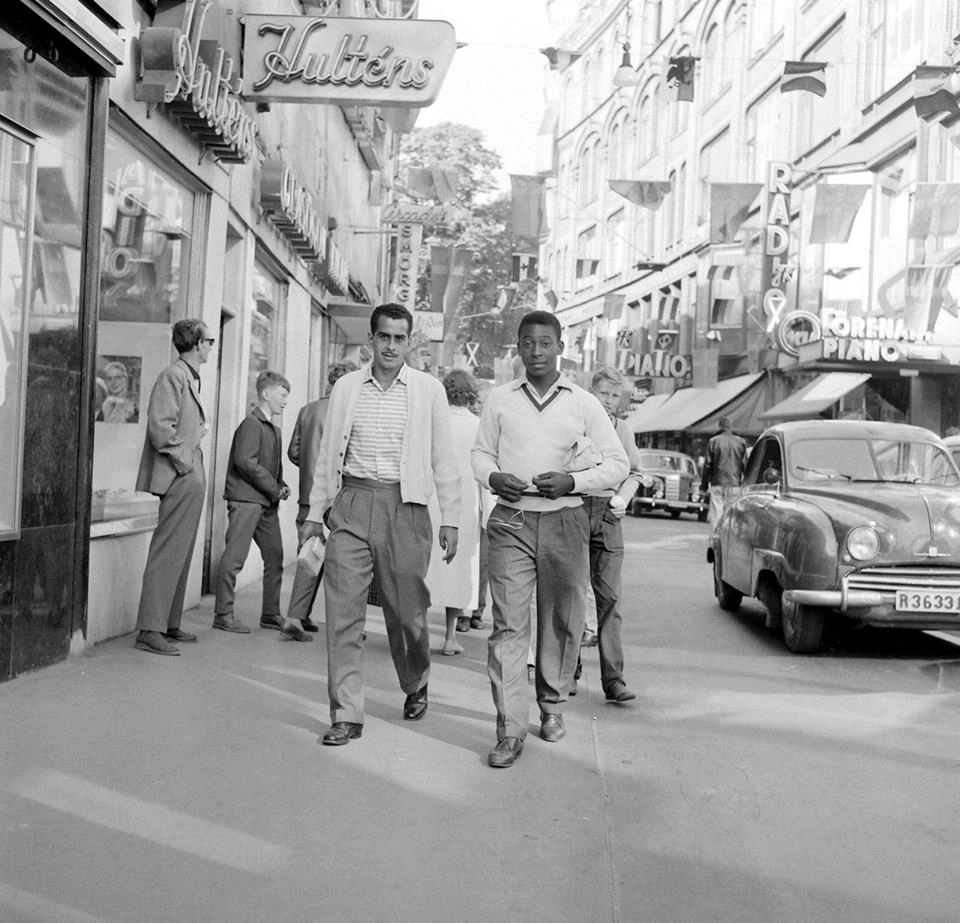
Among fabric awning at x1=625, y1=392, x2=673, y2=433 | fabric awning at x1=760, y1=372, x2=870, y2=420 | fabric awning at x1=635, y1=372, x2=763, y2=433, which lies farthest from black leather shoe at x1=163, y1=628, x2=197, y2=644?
fabric awning at x1=625, y1=392, x2=673, y2=433

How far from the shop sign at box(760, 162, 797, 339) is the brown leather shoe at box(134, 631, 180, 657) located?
25.9 m

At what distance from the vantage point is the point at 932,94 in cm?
1998

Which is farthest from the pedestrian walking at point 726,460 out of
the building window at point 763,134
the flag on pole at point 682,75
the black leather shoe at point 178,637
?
the building window at point 763,134

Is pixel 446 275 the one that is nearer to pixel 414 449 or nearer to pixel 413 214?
pixel 413 214

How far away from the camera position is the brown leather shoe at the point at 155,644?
780cm

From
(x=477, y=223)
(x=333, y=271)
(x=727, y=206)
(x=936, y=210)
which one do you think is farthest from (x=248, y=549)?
(x=477, y=223)

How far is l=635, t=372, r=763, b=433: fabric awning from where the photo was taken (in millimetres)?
34750

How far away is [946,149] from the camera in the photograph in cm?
2509

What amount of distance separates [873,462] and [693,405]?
A: 27693 mm

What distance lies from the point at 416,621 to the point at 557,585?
0.70 m

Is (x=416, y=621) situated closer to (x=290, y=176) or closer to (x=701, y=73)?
(x=290, y=176)

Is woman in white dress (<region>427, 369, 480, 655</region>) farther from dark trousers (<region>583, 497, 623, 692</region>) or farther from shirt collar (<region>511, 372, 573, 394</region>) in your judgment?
shirt collar (<region>511, 372, 573, 394</region>)

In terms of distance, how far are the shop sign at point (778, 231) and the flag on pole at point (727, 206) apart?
4.61 meters

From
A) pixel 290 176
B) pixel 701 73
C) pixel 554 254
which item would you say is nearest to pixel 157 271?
pixel 290 176
